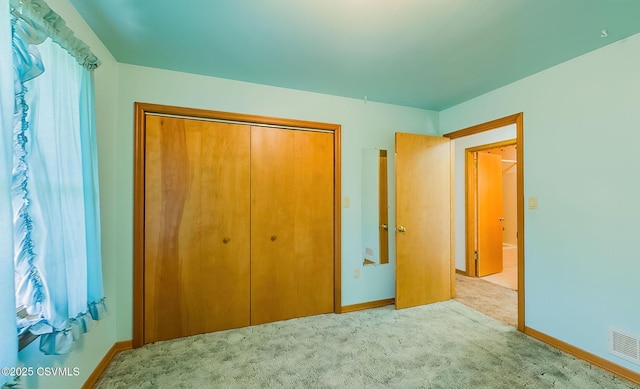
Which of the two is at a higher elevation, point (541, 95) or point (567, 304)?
point (541, 95)

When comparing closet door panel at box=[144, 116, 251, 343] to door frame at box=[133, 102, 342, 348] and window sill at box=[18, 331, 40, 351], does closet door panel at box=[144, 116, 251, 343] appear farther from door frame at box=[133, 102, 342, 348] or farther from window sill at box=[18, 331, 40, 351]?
window sill at box=[18, 331, 40, 351]

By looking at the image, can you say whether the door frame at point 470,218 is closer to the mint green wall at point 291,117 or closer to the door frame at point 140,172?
the mint green wall at point 291,117

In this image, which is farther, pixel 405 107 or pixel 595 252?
pixel 405 107

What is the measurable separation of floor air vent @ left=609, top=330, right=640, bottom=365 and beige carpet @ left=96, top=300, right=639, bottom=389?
0.18m

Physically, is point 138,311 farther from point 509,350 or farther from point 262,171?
point 509,350

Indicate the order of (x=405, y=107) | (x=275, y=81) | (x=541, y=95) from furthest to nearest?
(x=405, y=107) → (x=275, y=81) → (x=541, y=95)

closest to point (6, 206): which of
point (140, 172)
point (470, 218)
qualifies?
point (140, 172)

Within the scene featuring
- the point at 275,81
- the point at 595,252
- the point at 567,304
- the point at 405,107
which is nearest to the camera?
the point at 595,252

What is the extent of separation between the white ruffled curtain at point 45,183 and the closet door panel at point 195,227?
28.3 inches

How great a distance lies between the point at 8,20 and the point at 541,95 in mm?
3336

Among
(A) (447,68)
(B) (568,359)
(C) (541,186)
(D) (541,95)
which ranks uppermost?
(A) (447,68)

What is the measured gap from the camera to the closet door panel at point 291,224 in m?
2.53

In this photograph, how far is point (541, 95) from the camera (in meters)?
2.27

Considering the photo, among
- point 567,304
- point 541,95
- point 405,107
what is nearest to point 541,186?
point 541,95
